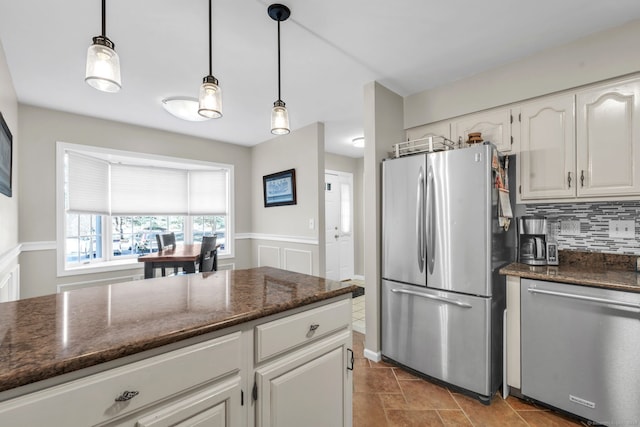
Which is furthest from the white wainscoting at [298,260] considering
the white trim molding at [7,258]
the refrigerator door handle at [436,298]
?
the white trim molding at [7,258]

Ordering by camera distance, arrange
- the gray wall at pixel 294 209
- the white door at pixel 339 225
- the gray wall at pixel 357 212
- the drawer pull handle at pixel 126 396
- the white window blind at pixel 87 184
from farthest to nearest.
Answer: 1. the gray wall at pixel 357 212
2. the white door at pixel 339 225
3. the gray wall at pixel 294 209
4. the white window blind at pixel 87 184
5. the drawer pull handle at pixel 126 396

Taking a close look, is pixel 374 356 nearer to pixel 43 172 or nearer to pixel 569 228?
pixel 569 228

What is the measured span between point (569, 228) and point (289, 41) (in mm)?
2538

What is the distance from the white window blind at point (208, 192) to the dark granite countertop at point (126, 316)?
10.9 feet

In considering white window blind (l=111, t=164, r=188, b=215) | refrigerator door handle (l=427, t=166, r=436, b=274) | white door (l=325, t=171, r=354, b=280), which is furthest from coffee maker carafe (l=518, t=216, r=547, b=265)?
white window blind (l=111, t=164, r=188, b=215)

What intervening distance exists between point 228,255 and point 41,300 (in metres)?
3.43

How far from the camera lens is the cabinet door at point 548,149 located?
2.01 meters

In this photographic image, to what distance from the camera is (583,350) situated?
67.5 inches

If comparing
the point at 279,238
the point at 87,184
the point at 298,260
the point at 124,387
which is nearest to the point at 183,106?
the point at 87,184

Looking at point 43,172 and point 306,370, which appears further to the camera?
point 43,172

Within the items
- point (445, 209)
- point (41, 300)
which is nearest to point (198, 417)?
point (41, 300)

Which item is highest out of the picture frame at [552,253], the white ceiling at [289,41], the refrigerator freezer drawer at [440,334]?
the white ceiling at [289,41]

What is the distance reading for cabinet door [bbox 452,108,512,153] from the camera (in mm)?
2281

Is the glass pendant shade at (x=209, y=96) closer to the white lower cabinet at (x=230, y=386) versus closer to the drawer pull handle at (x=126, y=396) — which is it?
the white lower cabinet at (x=230, y=386)
